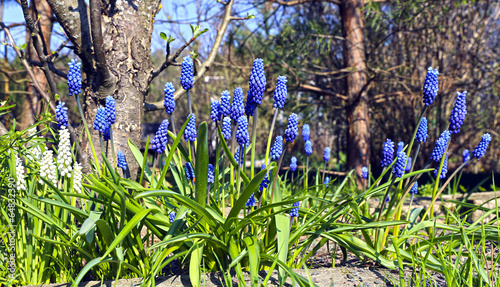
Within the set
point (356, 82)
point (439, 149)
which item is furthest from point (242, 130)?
point (356, 82)

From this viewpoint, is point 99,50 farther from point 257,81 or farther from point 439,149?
point 439,149

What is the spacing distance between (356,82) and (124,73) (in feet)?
13.7

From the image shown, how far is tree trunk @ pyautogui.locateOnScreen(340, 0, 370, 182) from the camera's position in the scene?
613cm

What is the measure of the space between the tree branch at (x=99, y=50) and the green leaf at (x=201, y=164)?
118 centimetres

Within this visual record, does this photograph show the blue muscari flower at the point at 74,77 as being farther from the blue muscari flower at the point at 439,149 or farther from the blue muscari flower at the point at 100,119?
the blue muscari flower at the point at 439,149

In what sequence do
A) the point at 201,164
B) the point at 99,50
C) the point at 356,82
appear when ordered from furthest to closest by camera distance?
the point at 356,82, the point at 99,50, the point at 201,164

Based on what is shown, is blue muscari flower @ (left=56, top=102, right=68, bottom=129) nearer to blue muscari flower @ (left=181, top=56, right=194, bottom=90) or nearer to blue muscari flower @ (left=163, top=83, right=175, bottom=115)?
blue muscari flower @ (left=163, top=83, right=175, bottom=115)

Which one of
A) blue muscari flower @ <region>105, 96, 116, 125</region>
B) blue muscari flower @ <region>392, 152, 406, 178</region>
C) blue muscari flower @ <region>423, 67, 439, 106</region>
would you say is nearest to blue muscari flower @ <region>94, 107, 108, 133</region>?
blue muscari flower @ <region>105, 96, 116, 125</region>

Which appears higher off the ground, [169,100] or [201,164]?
[169,100]

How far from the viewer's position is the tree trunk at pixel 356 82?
613cm

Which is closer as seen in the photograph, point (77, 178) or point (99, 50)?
point (77, 178)

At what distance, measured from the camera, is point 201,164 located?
1843 millimetres

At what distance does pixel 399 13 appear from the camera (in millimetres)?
5602

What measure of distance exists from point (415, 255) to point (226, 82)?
7.67 metres
